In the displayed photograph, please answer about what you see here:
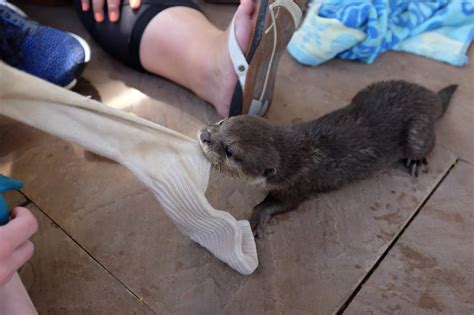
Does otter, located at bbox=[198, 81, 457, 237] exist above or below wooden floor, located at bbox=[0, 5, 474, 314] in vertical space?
above

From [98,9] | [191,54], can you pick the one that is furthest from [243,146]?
[98,9]

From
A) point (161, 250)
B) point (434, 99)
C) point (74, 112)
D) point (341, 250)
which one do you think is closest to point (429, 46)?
point (434, 99)

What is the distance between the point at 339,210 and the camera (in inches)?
66.1

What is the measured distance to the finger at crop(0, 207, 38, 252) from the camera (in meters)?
0.94

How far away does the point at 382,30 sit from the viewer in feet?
7.39

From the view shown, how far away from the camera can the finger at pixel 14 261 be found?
3.11ft

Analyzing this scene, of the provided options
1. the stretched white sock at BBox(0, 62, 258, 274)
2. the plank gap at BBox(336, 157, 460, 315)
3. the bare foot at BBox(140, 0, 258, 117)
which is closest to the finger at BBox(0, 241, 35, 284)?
the stretched white sock at BBox(0, 62, 258, 274)

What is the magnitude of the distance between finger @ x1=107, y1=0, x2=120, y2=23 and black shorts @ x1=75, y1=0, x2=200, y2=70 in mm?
19

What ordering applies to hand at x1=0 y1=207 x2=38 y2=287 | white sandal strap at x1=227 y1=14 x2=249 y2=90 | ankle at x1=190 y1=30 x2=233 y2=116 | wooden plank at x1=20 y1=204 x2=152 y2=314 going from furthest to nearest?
ankle at x1=190 y1=30 x2=233 y2=116 < white sandal strap at x1=227 y1=14 x2=249 y2=90 < wooden plank at x1=20 y1=204 x2=152 y2=314 < hand at x1=0 y1=207 x2=38 y2=287

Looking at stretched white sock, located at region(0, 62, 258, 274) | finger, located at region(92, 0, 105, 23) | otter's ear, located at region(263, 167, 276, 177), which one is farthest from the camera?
finger, located at region(92, 0, 105, 23)

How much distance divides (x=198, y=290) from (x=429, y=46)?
1.81 metres

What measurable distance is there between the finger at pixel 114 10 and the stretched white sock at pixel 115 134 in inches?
43.6

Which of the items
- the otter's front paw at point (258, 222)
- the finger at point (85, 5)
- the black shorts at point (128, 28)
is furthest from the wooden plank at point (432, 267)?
the finger at point (85, 5)

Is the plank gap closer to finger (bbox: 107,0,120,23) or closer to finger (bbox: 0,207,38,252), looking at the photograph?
finger (bbox: 0,207,38,252)
